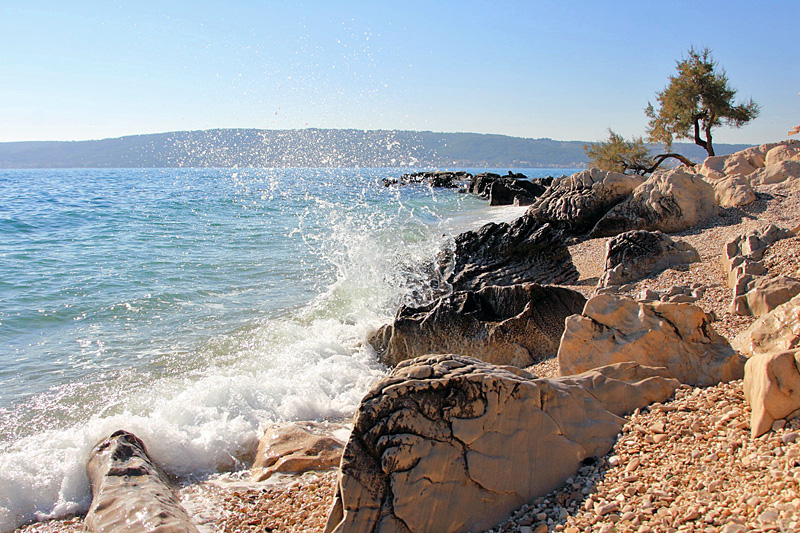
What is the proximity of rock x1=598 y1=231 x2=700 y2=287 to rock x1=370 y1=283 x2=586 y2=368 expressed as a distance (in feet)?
4.47

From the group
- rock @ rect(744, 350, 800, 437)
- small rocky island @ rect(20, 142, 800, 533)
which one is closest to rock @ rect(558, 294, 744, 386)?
small rocky island @ rect(20, 142, 800, 533)

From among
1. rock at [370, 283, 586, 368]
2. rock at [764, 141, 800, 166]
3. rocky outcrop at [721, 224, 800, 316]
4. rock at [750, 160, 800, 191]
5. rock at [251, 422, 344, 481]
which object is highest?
rock at [764, 141, 800, 166]

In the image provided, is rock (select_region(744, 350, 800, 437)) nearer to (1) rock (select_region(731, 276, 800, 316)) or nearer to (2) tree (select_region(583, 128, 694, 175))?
(1) rock (select_region(731, 276, 800, 316))

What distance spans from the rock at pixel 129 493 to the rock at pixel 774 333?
462 cm

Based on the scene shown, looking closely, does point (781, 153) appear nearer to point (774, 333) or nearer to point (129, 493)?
point (774, 333)

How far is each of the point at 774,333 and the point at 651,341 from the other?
905 mm

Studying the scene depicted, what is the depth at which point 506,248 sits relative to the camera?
36.3ft

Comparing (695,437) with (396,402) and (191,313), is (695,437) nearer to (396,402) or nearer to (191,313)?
(396,402)

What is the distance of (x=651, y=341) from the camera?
14.6 feet

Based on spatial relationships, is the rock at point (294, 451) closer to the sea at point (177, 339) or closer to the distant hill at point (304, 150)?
the sea at point (177, 339)

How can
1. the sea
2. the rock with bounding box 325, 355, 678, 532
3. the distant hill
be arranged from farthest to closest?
the distant hill, the sea, the rock with bounding box 325, 355, 678, 532

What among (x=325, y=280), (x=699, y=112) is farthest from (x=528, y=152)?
(x=325, y=280)

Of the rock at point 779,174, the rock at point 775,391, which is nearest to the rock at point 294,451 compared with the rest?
the rock at point 775,391

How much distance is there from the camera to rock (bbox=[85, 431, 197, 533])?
3.88 metres
